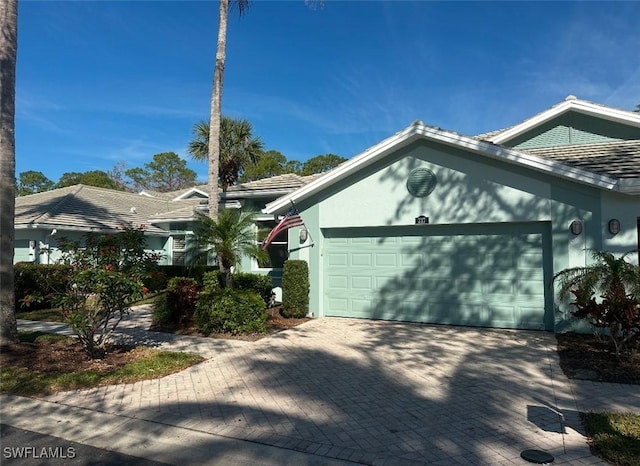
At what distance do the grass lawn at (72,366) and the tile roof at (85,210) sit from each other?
309 inches

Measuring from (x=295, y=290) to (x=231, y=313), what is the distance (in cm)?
230

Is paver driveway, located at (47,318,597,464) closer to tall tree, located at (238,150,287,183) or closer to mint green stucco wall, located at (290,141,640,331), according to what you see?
mint green stucco wall, located at (290,141,640,331)

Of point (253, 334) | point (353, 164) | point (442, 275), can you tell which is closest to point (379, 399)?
point (253, 334)

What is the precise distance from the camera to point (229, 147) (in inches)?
777

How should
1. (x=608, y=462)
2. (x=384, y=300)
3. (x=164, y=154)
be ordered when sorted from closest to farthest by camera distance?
(x=608, y=462) → (x=384, y=300) → (x=164, y=154)

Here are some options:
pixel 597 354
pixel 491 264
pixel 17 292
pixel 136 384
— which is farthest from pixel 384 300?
pixel 17 292

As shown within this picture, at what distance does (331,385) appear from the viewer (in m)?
6.30

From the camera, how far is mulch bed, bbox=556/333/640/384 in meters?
6.38

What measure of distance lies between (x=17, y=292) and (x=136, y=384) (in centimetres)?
1094

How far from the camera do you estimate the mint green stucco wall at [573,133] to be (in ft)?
41.0

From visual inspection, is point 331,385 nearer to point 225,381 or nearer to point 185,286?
point 225,381

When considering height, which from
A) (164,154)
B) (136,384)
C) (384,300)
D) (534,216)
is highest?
(164,154)

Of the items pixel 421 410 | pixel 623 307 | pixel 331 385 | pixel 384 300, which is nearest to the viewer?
pixel 421 410

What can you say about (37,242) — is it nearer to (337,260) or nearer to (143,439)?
(337,260)
